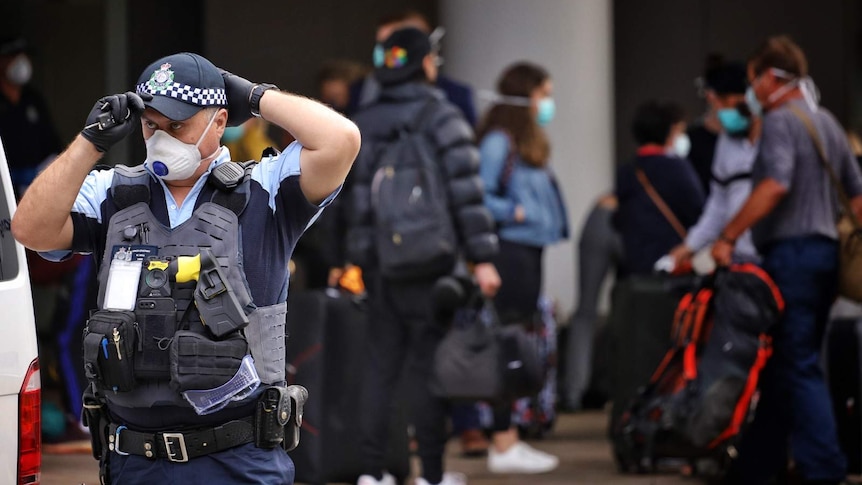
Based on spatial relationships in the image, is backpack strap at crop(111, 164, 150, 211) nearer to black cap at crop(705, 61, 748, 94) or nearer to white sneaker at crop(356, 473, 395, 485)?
white sneaker at crop(356, 473, 395, 485)

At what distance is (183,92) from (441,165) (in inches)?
123

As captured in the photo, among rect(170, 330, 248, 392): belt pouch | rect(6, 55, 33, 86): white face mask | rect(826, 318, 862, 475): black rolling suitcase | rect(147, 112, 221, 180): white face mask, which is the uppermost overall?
rect(6, 55, 33, 86): white face mask

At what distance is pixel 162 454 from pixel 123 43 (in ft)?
26.5

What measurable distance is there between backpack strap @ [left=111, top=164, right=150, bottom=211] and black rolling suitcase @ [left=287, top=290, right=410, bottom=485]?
2906 mm

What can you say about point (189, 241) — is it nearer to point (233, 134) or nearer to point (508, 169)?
point (508, 169)

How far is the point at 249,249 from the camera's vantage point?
378 centimetres

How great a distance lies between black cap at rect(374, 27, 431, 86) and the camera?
6.87 metres

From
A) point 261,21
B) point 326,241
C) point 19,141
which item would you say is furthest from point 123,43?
point 326,241

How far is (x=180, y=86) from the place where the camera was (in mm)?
3678

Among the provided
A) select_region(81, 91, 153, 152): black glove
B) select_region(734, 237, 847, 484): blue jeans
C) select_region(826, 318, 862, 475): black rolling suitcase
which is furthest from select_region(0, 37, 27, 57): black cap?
select_region(81, 91, 153, 152): black glove

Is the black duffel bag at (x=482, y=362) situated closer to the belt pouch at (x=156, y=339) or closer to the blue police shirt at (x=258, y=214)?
the blue police shirt at (x=258, y=214)

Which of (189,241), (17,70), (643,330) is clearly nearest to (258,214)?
(189,241)

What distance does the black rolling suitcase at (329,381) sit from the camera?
6805 millimetres

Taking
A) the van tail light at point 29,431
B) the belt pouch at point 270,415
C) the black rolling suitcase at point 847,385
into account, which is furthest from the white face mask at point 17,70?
the belt pouch at point 270,415
